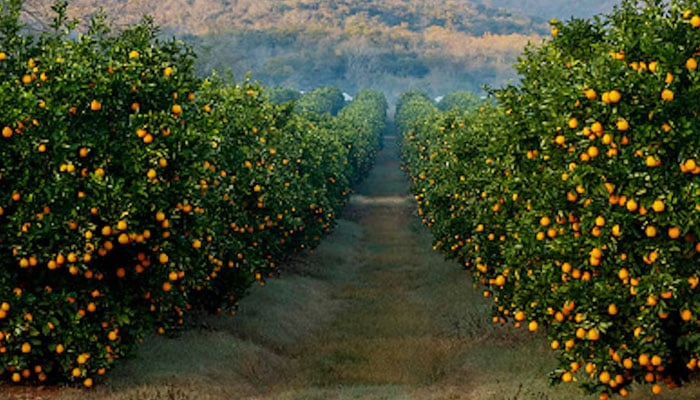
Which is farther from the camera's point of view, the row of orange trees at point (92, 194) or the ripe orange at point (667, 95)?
the row of orange trees at point (92, 194)

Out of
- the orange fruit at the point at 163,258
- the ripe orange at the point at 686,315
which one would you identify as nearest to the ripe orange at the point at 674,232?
the ripe orange at the point at 686,315

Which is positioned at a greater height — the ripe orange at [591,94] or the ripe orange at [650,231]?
the ripe orange at [591,94]

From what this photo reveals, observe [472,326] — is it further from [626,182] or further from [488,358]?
[626,182]

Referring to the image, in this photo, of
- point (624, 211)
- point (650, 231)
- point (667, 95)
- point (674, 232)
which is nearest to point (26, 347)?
point (624, 211)

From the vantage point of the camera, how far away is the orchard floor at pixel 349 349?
1283 centimetres

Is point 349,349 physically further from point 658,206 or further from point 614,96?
point 614,96

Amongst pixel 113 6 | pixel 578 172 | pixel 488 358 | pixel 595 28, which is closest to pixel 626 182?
pixel 578 172

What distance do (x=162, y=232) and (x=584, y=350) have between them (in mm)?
6135

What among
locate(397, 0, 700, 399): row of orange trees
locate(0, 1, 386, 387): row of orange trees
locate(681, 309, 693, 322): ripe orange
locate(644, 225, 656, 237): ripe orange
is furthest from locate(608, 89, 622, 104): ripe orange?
locate(0, 1, 386, 387): row of orange trees

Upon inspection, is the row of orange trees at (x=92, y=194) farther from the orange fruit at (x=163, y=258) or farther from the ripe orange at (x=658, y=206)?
the ripe orange at (x=658, y=206)

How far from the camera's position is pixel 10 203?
1052cm

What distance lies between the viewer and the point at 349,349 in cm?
1723

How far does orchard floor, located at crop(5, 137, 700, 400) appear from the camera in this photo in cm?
1283

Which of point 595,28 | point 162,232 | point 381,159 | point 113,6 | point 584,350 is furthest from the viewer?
point 113,6
